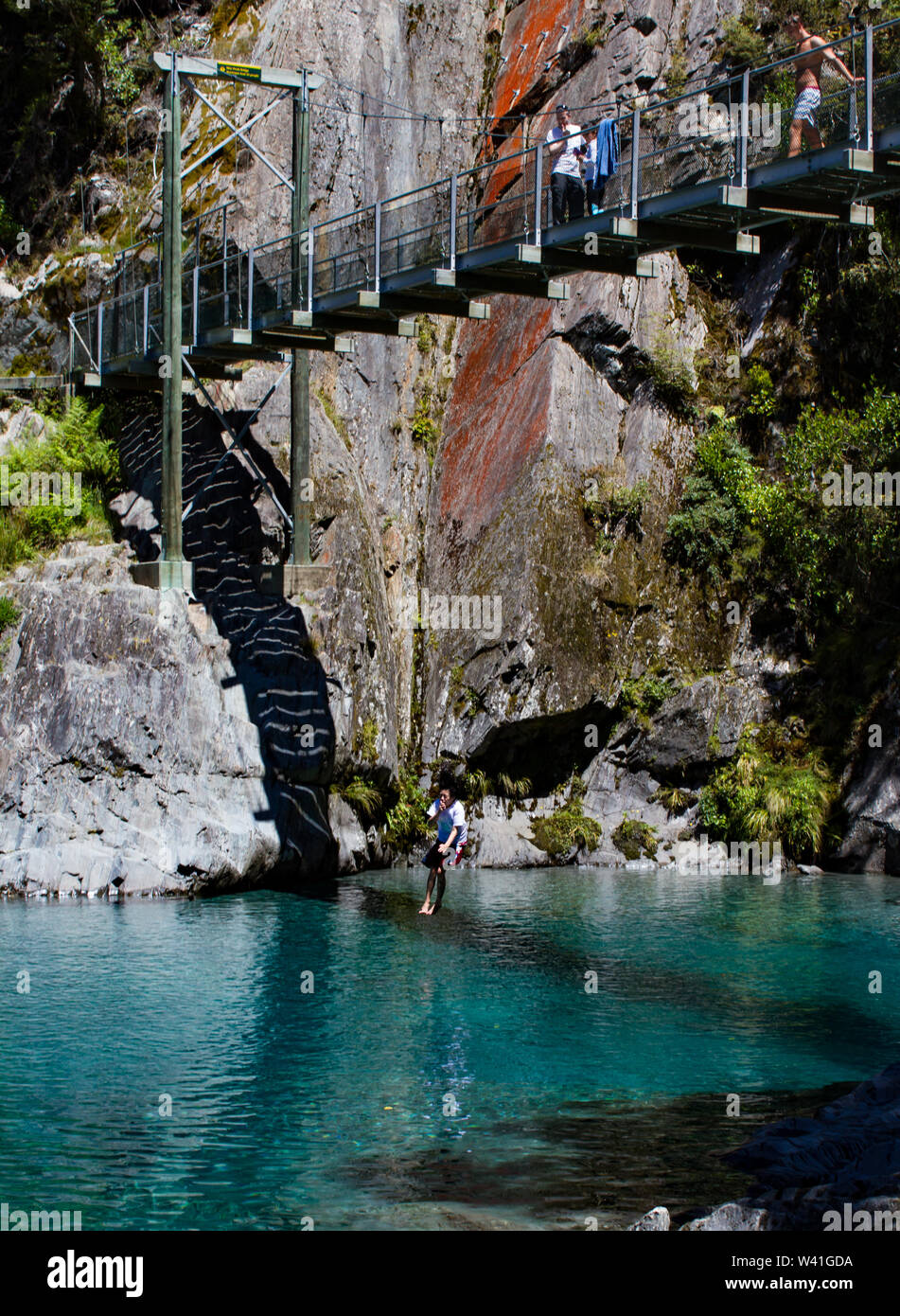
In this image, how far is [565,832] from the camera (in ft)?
69.4

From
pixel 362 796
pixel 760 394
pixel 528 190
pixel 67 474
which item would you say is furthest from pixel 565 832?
pixel 528 190

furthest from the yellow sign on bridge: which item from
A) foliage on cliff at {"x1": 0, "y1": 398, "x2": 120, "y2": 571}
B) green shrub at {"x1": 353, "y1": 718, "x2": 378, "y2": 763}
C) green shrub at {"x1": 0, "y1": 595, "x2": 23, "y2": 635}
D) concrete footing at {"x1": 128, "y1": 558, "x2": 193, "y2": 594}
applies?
green shrub at {"x1": 353, "y1": 718, "x2": 378, "y2": 763}

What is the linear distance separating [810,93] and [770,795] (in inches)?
432

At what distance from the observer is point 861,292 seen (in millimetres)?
23156

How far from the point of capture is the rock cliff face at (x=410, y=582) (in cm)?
1767

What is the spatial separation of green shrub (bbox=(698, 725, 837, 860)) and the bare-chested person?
10804mm

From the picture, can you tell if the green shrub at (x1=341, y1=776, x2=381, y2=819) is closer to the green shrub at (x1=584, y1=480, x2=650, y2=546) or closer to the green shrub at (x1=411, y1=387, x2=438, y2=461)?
the green shrub at (x1=584, y1=480, x2=650, y2=546)

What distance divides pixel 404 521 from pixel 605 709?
200 inches

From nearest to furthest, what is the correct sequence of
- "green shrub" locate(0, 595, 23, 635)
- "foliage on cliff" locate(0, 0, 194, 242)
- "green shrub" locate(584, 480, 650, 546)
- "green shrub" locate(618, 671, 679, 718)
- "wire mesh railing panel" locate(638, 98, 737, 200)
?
1. "wire mesh railing panel" locate(638, 98, 737, 200)
2. "green shrub" locate(0, 595, 23, 635)
3. "green shrub" locate(618, 671, 679, 718)
4. "green shrub" locate(584, 480, 650, 546)
5. "foliage on cliff" locate(0, 0, 194, 242)

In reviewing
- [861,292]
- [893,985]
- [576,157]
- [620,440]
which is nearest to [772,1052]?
[893,985]

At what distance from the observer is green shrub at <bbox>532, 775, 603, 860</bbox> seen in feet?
69.1

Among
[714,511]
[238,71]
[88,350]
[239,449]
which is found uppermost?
[238,71]

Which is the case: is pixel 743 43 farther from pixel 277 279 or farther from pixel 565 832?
pixel 565 832

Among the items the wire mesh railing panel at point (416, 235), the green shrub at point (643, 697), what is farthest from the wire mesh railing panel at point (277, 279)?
the green shrub at point (643, 697)
